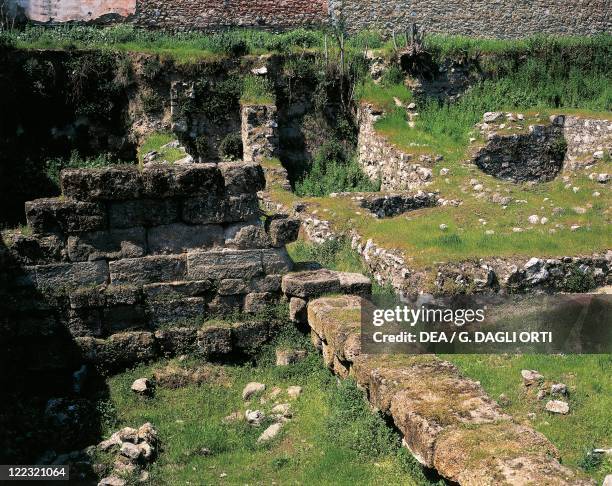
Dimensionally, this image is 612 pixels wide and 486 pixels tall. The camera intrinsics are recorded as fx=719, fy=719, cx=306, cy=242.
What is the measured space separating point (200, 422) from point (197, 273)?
1.48 m

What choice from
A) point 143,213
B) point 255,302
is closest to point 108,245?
point 143,213

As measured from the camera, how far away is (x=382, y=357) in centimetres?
556

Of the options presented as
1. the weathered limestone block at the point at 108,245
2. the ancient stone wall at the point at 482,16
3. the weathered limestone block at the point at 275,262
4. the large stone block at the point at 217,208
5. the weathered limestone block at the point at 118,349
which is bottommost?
the weathered limestone block at the point at 118,349

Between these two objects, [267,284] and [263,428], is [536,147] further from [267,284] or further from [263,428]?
[263,428]

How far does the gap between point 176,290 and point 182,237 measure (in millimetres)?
500

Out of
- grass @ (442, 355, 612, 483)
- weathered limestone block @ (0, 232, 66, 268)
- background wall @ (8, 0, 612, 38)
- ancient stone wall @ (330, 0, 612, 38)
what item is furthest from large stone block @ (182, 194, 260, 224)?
ancient stone wall @ (330, 0, 612, 38)

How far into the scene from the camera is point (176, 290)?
6.72m

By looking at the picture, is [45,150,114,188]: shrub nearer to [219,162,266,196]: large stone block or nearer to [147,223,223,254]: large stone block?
[147,223,223,254]: large stone block

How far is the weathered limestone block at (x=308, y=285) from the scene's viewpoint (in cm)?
683

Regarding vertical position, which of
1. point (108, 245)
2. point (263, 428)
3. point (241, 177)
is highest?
point (241, 177)

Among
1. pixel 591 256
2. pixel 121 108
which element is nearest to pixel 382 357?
pixel 591 256

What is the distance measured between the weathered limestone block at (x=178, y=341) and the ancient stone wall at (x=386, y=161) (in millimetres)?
8311

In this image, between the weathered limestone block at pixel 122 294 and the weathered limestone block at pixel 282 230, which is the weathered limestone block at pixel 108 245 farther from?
the weathered limestone block at pixel 282 230

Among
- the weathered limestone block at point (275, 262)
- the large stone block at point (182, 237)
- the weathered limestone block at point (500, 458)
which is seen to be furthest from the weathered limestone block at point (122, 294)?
the weathered limestone block at point (500, 458)
